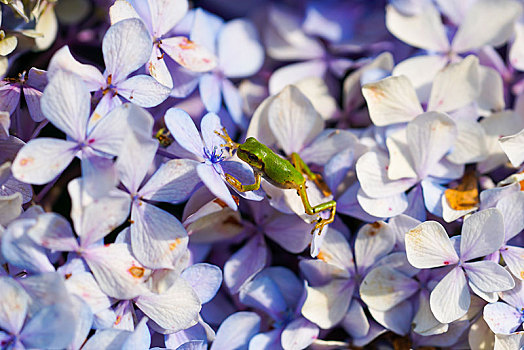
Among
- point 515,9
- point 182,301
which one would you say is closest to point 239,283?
point 182,301

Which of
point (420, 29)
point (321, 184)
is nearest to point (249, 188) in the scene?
point (321, 184)

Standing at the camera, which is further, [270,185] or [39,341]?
[270,185]

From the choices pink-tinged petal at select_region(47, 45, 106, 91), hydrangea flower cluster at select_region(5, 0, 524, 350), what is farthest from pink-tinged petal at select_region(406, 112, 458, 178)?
pink-tinged petal at select_region(47, 45, 106, 91)

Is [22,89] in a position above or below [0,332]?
above

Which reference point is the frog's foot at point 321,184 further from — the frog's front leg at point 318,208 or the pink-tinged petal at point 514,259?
the pink-tinged petal at point 514,259

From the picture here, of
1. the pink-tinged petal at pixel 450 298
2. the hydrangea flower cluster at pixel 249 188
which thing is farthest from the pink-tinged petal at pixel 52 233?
the pink-tinged petal at pixel 450 298

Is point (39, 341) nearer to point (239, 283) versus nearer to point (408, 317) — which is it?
point (239, 283)
